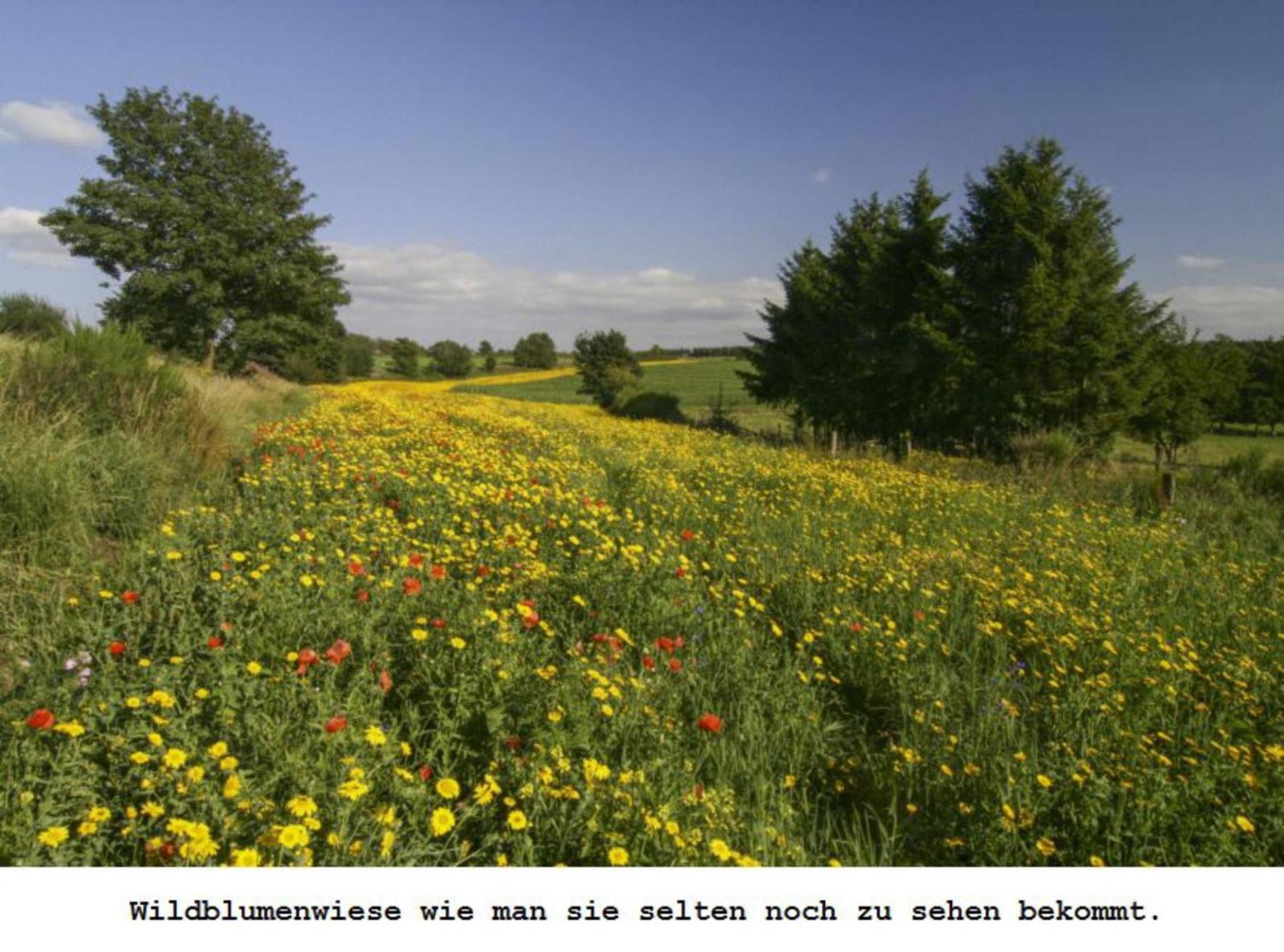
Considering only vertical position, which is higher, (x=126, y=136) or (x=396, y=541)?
(x=126, y=136)

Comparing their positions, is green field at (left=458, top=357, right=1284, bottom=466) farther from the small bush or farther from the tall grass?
the tall grass

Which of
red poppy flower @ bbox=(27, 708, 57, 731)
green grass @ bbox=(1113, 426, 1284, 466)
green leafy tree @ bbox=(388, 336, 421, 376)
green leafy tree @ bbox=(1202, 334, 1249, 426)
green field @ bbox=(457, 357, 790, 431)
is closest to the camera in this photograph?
red poppy flower @ bbox=(27, 708, 57, 731)

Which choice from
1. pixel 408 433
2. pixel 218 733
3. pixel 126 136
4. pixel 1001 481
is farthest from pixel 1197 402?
pixel 126 136

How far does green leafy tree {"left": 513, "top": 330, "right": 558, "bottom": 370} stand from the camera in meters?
85.9

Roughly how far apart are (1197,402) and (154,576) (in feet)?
130

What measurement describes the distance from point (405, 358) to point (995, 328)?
63.5m

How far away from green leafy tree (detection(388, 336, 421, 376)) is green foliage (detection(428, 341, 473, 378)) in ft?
8.04

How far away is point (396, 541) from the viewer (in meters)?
4.42

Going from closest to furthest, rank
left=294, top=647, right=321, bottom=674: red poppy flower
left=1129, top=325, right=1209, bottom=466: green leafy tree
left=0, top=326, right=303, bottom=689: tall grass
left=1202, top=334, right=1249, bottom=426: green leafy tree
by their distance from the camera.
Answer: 1. left=294, top=647, right=321, bottom=674: red poppy flower
2. left=0, top=326, right=303, bottom=689: tall grass
3. left=1129, top=325, right=1209, bottom=466: green leafy tree
4. left=1202, top=334, right=1249, bottom=426: green leafy tree

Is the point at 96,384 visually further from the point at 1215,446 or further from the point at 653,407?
the point at 1215,446

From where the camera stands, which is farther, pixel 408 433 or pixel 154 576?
pixel 408 433

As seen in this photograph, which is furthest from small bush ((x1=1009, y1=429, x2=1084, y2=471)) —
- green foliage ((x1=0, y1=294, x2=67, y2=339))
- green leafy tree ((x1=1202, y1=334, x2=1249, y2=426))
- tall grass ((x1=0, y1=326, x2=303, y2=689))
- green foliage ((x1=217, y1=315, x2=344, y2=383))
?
green foliage ((x1=217, y1=315, x2=344, y2=383))
